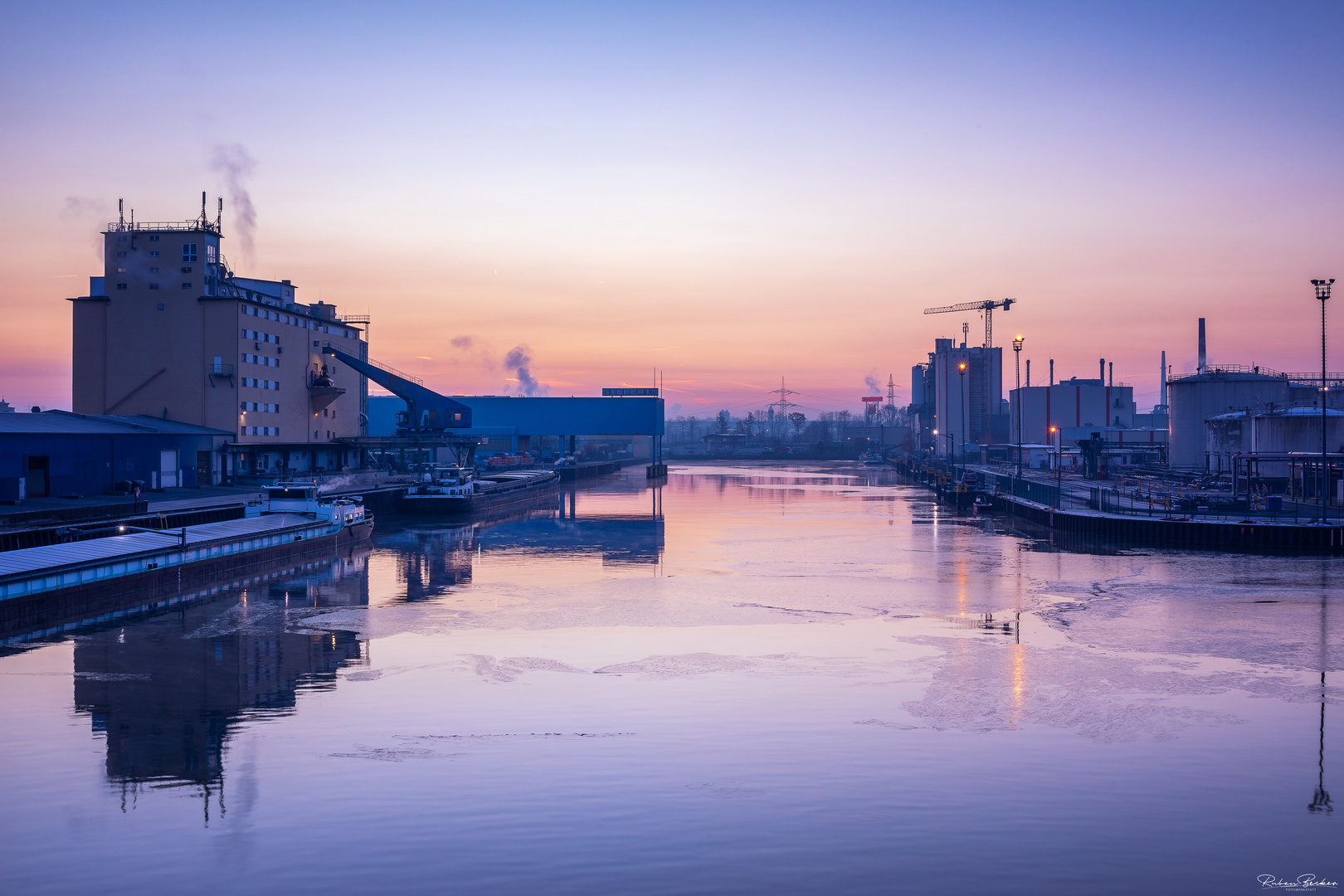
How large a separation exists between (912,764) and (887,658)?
26.7 ft

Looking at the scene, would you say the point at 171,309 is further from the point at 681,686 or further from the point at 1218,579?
the point at 1218,579

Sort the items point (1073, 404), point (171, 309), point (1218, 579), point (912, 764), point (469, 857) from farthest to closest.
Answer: point (1073, 404), point (171, 309), point (1218, 579), point (912, 764), point (469, 857)

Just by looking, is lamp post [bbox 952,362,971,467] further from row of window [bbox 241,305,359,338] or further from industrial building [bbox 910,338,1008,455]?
row of window [bbox 241,305,359,338]

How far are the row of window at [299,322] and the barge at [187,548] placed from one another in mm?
18574

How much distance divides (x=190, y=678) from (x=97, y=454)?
3393 centimetres

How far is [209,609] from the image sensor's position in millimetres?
31031

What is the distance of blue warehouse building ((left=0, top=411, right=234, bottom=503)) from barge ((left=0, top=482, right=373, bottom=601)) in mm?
8115

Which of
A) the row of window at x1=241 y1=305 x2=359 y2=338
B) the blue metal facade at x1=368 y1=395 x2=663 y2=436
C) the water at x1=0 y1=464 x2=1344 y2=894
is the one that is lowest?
the water at x1=0 y1=464 x2=1344 y2=894

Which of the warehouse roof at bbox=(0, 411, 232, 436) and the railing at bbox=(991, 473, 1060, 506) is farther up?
the warehouse roof at bbox=(0, 411, 232, 436)

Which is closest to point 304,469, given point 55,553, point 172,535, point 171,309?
point 171,309

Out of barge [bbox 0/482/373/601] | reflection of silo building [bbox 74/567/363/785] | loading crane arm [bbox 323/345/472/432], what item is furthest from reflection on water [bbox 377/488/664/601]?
loading crane arm [bbox 323/345/472/432]

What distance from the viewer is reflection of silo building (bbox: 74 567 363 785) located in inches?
656

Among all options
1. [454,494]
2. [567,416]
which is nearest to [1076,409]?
[567,416]

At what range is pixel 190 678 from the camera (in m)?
21.9
